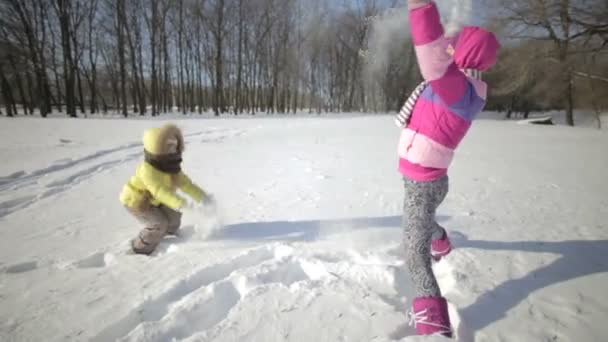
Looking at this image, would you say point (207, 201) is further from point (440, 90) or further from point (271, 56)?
point (271, 56)

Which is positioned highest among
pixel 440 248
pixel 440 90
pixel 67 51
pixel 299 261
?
pixel 67 51

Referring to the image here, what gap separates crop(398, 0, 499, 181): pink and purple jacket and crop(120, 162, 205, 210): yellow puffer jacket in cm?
173

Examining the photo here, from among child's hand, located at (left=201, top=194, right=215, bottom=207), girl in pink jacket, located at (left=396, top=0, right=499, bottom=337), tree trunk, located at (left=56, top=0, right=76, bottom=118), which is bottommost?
child's hand, located at (left=201, top=194, right=215, bottom=207)

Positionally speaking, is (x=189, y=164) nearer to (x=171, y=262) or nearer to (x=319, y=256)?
(x=171, y=262)

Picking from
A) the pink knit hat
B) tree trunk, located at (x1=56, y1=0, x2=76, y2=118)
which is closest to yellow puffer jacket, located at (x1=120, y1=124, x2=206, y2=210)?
the pink knit hat

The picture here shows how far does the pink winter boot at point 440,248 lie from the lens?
1878 mm

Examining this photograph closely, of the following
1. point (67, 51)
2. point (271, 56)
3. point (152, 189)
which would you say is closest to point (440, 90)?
point (152, 189)

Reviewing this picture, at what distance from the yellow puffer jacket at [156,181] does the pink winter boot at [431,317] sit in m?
1.73

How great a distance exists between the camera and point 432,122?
1361 mm

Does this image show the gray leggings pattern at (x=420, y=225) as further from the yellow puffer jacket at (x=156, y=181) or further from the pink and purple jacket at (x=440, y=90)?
the yellow puffer jacket at (x=156, y=181)

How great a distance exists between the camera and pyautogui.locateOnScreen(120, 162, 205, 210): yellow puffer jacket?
6.97 ft

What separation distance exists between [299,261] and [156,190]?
1.24m

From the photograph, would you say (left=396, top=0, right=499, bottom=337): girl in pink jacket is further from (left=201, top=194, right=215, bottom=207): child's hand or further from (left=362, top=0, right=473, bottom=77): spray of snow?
(left=201, top=194, right=215, bottom=207): child's hand

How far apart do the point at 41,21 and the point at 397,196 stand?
26250 millimetres
